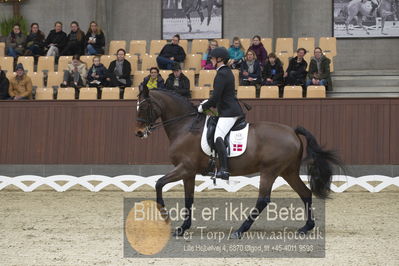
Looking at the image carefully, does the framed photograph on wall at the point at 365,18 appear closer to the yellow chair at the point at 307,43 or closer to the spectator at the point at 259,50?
the yellow chair at the point at 307,43

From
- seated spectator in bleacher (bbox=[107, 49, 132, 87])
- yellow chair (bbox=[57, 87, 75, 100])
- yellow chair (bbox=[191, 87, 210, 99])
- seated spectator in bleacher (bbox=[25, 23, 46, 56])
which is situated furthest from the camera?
seated spectator in bleacher (bbox=[25, 23, 46, 56])

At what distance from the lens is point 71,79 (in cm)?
1560

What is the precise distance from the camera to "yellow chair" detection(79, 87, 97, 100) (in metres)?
14.8

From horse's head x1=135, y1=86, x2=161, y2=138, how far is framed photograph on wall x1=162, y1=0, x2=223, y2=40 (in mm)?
10853

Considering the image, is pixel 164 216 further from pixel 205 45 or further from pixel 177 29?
pixel 177 29

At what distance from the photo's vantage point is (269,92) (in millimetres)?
14164

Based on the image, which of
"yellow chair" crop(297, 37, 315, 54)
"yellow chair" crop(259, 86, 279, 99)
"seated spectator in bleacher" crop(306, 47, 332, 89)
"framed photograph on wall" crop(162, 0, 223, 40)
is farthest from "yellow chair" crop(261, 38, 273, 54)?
"yellow chair" crop(259, 86, 279, 99)

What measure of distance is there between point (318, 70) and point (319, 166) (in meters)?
6.61

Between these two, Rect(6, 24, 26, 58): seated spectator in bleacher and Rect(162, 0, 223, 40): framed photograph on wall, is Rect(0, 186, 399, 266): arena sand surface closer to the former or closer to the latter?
Rect(6, 24, 26, 58): seated spectator in bleacher

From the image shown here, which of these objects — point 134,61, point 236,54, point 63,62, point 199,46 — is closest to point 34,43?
point 63,62

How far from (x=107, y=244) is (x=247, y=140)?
2.09 meters

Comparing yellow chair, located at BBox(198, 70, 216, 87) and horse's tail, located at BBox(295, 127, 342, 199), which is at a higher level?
yellow chair, located at BBox(198, 70, 216, 87)

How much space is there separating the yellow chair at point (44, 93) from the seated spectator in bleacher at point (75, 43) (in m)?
2.32

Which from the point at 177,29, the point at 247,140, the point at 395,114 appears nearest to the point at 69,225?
the point at 247,140
